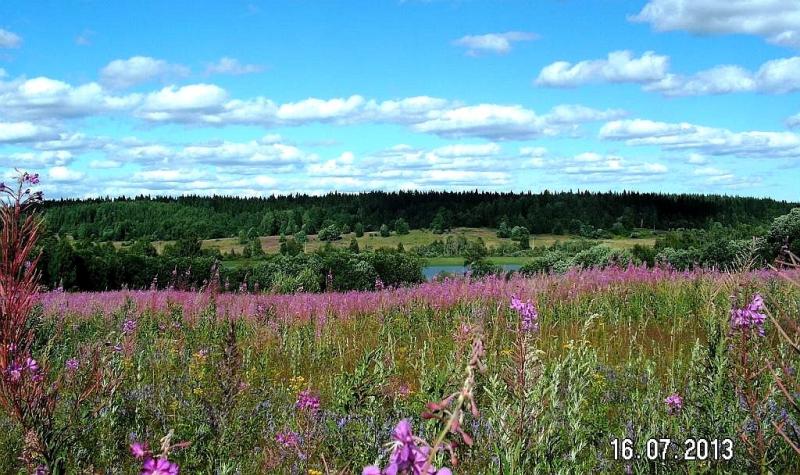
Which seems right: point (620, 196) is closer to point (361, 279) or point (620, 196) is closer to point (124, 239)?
point (361, 279)

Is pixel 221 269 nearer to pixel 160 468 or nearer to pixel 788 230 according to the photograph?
pixel 788 230

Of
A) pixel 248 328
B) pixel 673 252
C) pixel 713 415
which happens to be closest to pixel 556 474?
pixel 713 415

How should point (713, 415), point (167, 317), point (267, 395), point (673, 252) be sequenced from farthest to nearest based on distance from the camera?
point (673, 252), point (167, 317), point (267, 395), point (713, 415)

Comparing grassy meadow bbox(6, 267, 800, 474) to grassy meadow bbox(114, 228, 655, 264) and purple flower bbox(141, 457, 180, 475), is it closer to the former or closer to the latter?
purple flower bbox(141, 457, 180, 475)

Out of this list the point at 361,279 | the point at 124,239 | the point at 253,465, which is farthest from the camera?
the point at 124,239

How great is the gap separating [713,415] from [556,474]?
1206 millimetres

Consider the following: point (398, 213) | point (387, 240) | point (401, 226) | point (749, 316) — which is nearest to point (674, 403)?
point (749, 316)

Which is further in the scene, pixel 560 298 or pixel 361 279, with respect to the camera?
pixel 361 279

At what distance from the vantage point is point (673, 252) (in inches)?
1022

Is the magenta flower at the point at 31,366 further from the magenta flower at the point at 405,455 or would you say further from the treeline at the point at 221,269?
the treeline at the point at 221,269
